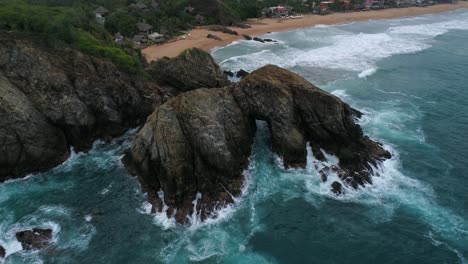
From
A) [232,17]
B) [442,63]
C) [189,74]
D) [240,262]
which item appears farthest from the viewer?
[232,17]

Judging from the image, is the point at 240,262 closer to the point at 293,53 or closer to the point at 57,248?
the point at 57,248

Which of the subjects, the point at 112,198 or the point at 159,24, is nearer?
the point at 112,198

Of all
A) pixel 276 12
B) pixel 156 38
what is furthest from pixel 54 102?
pixel 276 12

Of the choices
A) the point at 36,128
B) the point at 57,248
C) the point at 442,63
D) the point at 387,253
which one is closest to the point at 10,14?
the point at 36,128

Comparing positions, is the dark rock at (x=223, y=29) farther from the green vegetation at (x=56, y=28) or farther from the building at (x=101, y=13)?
the green vegetation at (x=56, y=28)

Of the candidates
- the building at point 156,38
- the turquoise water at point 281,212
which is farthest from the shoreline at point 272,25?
the turquoise water at point 281,212

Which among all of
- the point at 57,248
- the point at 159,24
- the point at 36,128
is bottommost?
the point at 57,248

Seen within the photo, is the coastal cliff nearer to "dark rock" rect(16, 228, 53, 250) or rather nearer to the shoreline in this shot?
"dark rock" rect(16, 228, 53, 250)
